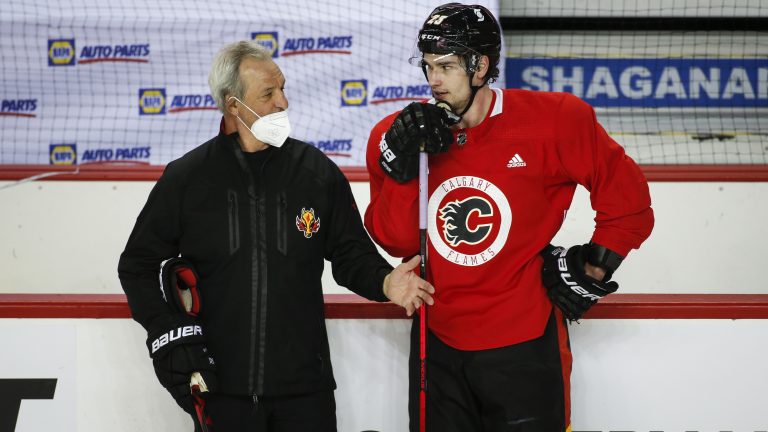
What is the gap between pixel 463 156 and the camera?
2018 millimetres

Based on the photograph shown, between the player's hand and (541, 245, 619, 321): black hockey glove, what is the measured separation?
285 mm

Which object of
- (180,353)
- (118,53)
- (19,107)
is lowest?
(180,353)

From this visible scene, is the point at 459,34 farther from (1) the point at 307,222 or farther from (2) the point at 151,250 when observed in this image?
(2) the point at 151,250

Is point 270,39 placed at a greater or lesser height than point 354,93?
greater

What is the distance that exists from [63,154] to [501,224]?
3712 millimetres

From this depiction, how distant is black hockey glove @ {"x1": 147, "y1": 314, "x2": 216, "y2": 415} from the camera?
195 cm

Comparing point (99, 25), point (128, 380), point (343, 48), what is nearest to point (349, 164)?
point (343, 48)

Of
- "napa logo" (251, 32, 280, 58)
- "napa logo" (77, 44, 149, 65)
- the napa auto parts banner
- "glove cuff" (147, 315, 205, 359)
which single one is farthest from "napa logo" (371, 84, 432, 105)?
"glove cuff" (147, 315, 205, 359)

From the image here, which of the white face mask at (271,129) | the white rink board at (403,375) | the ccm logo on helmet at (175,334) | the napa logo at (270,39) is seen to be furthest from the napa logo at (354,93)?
the ccm logo on helmet at (175,334)

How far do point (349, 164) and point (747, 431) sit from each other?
2.94m

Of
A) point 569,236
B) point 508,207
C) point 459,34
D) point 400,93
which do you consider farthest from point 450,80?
point 400,93

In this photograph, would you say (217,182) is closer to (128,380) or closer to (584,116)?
(128,380)

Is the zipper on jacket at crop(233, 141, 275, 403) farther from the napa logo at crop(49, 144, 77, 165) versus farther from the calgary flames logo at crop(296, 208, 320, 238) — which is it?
the napa logo at crop(49, 144, 77, 165)

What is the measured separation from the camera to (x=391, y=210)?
203 centimetres
